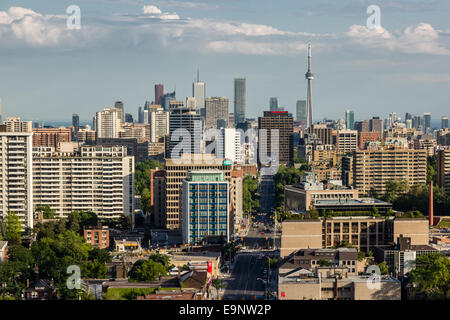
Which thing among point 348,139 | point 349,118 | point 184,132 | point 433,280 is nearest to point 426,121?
point 349,118

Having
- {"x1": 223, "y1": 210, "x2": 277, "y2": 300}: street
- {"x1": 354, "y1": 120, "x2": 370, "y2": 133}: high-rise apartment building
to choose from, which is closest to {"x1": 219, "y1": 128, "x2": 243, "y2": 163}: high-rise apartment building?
{"x1": 354, "y1": 120, "x2": 370, "y2": 133}: high-rise apartment building

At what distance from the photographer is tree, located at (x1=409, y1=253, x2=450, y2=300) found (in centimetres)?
1216

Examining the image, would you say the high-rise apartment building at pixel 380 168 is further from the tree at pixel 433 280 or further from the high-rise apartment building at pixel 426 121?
the high-rise apartment building at pixel 426 121

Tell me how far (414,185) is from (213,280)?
634 inches

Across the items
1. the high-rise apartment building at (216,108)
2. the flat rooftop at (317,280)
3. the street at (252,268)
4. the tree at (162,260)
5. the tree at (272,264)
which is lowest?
the street at (252,268)

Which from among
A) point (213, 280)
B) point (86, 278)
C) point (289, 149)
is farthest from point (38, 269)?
point (289, 149)

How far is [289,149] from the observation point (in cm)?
4950

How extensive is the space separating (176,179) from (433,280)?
35.6 ft

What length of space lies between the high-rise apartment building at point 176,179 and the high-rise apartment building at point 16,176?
3.92 meters

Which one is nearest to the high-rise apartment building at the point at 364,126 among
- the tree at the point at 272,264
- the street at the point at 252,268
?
the street at the point at 252,268

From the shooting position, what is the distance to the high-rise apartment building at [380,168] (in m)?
29.6

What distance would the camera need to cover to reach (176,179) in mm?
21984
